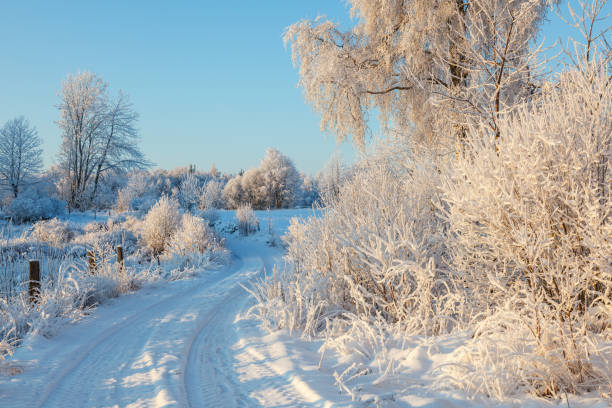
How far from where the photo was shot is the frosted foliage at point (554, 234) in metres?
2.49

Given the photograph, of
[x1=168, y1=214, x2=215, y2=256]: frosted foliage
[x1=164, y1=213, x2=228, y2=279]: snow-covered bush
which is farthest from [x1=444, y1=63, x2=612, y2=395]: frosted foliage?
[x1=168, y1=214, x2=215, y2=256]: frosted foliage

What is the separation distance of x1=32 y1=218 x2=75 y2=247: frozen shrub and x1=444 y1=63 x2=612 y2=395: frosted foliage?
13.3m

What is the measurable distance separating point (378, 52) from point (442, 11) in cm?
165

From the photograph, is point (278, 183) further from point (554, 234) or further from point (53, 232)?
point (554, 234)

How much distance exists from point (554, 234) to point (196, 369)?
3487mm

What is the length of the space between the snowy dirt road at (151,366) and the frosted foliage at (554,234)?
1608 mm

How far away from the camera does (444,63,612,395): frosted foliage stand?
2.49 m

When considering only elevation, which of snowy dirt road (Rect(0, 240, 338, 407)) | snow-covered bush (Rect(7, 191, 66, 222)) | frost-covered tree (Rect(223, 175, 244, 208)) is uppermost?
frost-covered tree (Rect(223, 175, 244, 208))

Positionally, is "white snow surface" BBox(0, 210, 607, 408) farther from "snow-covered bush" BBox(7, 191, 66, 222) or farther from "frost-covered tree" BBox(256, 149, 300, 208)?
"frost-covered tree" BBox(256, 149, 300, 208)

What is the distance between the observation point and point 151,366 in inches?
148

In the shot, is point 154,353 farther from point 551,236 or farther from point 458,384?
point 551,236

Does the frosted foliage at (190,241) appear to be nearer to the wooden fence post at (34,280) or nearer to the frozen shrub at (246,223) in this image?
the wooden fence post at (34,280)

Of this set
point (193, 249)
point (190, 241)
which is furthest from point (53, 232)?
point (193, 249)

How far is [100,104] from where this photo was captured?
25625 millimetres
